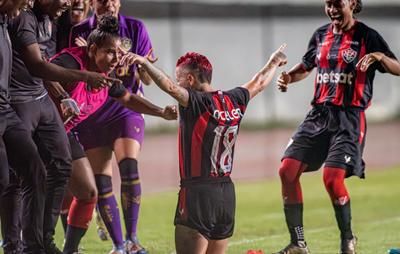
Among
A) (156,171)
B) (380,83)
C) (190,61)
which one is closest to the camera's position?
(190,61)

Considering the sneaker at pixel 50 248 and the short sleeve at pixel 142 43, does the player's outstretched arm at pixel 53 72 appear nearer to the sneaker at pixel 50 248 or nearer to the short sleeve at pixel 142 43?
the sneaker at pixel 50 248

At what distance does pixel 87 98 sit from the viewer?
8.20 m

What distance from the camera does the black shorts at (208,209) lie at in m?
6.81

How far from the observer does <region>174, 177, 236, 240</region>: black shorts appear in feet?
22.3

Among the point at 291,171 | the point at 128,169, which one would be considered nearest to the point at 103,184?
the point at 128,169

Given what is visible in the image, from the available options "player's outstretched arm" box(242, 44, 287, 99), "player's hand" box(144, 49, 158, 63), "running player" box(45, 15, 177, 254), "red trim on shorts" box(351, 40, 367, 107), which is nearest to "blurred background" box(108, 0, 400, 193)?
"player's hand" box(144, 49, 158, 63)

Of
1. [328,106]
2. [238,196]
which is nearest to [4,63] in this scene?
[328,106]

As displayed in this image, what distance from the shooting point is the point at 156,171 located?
19.5 meters

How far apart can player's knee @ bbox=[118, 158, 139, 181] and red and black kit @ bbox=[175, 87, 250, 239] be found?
5.59 feet

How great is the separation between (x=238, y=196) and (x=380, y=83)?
1262 centimetres

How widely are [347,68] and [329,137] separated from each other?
53cm

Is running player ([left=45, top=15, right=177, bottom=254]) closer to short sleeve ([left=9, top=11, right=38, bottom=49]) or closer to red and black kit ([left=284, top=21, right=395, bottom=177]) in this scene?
short sleeve ([left=9, top=11, right=38, bottom=49])

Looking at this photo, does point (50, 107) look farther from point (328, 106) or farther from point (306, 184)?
point (306, 184)

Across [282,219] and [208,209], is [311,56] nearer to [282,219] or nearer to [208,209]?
[208,209]
